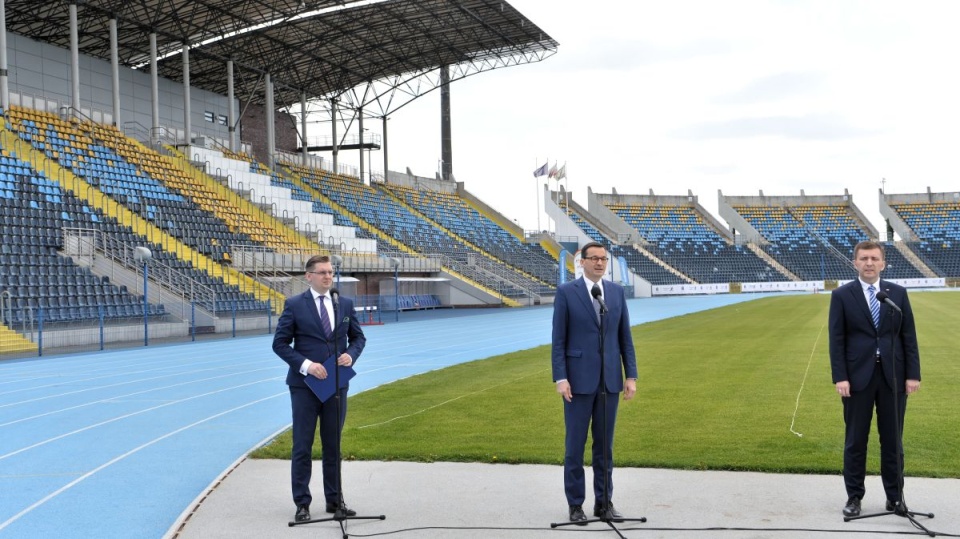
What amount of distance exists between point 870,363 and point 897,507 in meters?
1.01

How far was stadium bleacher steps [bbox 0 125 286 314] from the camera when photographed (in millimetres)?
35312

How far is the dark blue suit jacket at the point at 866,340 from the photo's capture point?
21.4 ft

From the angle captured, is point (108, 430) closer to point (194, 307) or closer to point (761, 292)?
point (194, 307)

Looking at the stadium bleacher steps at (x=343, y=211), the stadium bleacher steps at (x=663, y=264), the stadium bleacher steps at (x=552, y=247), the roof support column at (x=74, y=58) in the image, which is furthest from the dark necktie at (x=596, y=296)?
the stadium bleacher steps at (x=663, y=264)

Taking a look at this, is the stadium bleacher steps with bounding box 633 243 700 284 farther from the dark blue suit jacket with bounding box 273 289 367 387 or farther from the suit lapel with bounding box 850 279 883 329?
the dark blue suit jacket with bounding box 273 289 367 387

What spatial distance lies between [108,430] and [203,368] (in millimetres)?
8139

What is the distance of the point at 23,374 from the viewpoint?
1878 cm

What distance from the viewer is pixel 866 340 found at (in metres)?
6.59

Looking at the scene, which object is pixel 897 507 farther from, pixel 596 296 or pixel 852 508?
pixel 596 296

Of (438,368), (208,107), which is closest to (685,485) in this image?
(438,368)

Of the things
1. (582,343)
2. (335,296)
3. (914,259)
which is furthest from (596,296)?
(914,259)

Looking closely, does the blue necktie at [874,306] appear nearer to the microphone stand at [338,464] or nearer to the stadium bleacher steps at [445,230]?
the microphone stand at [338,464]

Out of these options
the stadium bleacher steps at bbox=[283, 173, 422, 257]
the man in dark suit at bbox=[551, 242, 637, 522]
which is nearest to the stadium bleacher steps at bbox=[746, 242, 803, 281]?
the stadium bleacher steps at bbox=[283, 173, 422, 257]

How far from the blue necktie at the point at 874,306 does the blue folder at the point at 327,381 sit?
3.75m
